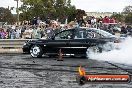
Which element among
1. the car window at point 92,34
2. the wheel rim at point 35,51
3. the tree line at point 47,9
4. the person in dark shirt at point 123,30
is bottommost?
the wheel rim at point 35,51

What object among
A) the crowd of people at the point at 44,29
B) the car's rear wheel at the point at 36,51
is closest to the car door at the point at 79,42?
the car's rear wheel at the point at 36,51

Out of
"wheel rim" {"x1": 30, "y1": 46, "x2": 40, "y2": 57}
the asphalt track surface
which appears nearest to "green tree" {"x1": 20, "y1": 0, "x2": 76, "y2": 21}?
"wheel rim" {"x1": 30, "y1": 46, "x2": 40, "y2": 57}

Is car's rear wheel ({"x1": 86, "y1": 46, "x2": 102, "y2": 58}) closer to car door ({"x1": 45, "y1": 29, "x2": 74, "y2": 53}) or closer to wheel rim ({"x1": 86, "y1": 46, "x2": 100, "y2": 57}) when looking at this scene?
wheel rim ({"x1": 86, "y1": 46, "x2": 100, "y2": 57})

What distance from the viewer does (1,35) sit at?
95.9 feet

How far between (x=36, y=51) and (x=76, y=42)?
225 cm

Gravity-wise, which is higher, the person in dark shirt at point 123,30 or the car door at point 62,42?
the person in dark shirt at point 123,30

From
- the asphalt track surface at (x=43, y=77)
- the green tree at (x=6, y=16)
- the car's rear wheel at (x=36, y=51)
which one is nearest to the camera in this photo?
the asphalt track surface at (x=43, y=77)

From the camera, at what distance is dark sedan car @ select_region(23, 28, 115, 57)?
20094 millimetres

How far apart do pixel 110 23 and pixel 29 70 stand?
16146 millimetres

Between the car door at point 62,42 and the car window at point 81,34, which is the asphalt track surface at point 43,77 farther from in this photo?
the car door at point 62,42

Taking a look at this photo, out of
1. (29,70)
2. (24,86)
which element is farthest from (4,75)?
(24,86)

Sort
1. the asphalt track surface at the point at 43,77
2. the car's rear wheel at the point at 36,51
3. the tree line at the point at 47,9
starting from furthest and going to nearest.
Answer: the tree line at the point at 47,9 → the car's rear wheel at the point at 36,51 → the asphalt track surface at the point at 43,77

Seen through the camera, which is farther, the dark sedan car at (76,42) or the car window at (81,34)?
the car window at (81,34)

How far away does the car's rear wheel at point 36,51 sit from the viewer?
21302 millimetres
